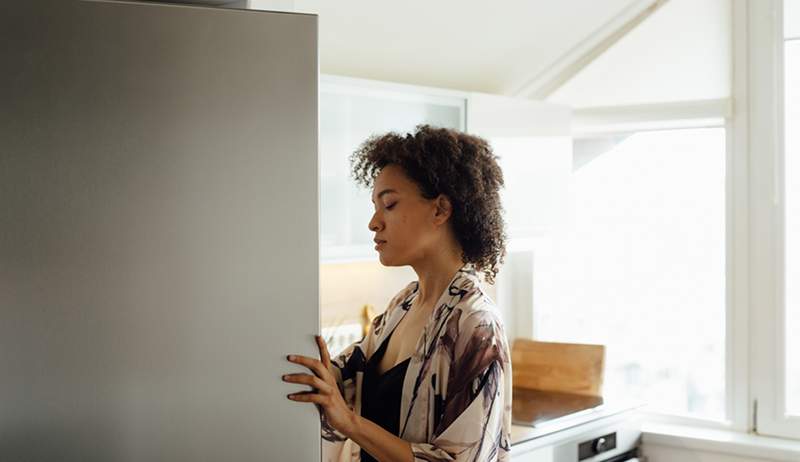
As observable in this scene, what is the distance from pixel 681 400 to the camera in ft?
9.69

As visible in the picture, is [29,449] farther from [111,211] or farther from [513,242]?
[513,242]

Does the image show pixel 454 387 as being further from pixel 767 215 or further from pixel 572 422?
pixel 767 215

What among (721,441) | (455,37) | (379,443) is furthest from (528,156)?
(379,443)

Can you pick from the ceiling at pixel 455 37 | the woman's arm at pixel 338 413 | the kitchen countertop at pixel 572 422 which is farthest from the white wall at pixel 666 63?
the woman's arm at pixel 338 413

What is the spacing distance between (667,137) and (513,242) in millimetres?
739

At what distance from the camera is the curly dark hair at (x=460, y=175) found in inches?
59.1

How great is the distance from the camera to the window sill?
8.59ft

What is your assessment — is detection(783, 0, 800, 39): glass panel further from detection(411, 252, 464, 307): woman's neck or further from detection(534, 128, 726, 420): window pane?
detection(411, 252, 464, 307): woman's neck

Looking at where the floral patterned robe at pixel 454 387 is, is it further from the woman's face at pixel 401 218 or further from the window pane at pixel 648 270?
the window pane at pixel 648 270

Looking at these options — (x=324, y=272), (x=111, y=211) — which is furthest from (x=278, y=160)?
(x=324, y=272)

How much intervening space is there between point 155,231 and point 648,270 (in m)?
2.53

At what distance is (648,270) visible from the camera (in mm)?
3039

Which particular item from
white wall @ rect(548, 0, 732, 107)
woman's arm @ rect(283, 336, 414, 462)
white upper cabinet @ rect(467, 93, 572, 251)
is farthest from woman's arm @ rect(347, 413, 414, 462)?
white wall @ rect(548, 0, 732, 107)

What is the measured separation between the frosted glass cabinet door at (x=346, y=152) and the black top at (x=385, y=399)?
2.40 ft
